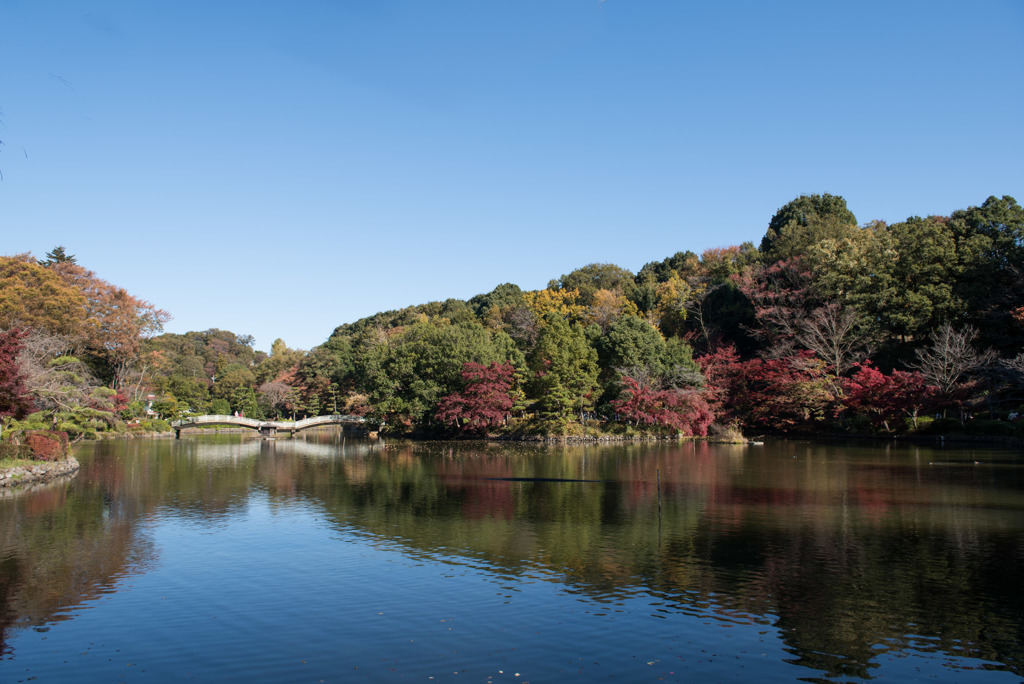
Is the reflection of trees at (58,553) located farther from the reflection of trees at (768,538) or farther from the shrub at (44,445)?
the reflection of trees at (768,538)

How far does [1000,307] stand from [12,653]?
53.1m

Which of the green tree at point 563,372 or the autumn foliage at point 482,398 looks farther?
the autumn foliage at point 482,398

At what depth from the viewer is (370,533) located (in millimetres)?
19625

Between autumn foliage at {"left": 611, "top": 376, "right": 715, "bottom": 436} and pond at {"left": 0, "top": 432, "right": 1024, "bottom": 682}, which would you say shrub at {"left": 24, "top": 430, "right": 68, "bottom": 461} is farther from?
autumn foliage at {"left": 611, "top": 376, "right": 715, "bottom": 436}

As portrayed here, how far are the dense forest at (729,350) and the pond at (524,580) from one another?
19.0 m

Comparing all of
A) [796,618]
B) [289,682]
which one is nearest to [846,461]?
[796,618]

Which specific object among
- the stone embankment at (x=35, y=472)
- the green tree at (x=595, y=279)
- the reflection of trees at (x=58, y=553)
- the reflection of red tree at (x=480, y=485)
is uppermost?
the green tree at (x=595, y=279)

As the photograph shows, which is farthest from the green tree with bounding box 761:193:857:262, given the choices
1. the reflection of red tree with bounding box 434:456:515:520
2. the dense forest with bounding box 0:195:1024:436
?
the reflection of red tree with bounding box 434:456:515:520

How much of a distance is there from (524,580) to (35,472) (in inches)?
981

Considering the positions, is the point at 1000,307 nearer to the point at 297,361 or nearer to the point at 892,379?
the point at 892,379

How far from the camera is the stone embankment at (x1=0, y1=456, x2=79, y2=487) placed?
27219 mm

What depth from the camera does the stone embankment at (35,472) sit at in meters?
27.2

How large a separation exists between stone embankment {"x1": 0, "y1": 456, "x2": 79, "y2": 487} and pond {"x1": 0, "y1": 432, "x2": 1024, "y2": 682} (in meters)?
1.58

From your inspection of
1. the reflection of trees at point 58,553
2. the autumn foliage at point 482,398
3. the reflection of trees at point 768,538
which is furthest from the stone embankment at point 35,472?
the autumn foliage at point 482,398
